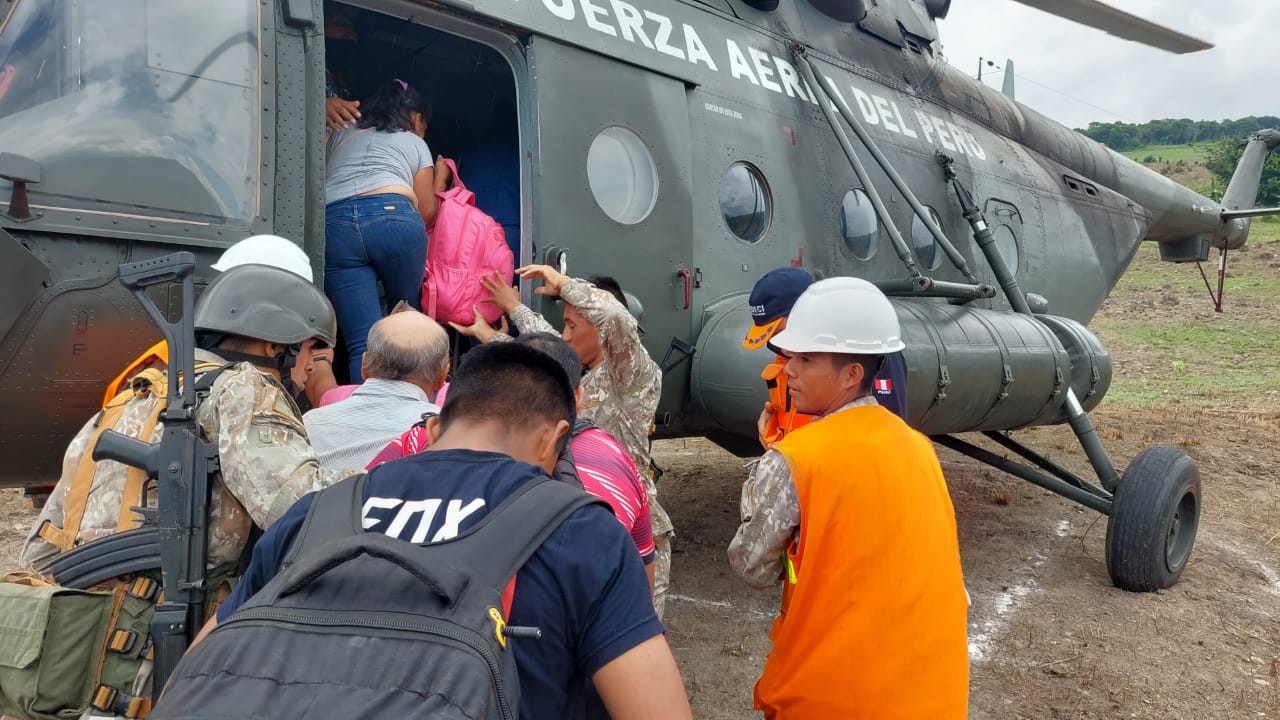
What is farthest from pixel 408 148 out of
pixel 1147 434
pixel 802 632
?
pixel 1147 434

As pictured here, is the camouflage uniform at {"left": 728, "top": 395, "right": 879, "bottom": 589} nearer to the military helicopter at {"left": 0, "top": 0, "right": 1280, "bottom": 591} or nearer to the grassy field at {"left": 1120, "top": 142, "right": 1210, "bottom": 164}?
the military helicopter at {"left": 0, "top": 0, "right": 1280, "bottom": 591}

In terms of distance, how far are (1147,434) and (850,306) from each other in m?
9.38

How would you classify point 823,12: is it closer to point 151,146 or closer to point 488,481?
point 151,146

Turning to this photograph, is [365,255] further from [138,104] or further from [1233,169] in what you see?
[1233,169]

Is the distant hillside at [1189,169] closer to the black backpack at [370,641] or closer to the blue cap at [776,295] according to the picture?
the blue cap at [776,295]

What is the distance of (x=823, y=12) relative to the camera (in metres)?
5.64

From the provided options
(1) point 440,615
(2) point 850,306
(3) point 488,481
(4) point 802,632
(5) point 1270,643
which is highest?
(2) point 850,306

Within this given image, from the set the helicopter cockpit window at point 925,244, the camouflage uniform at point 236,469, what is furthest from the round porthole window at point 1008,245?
the camouflage uniform at point 236,469

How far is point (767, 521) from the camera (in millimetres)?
2166

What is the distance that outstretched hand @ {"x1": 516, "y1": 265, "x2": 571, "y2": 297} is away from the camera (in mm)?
3291

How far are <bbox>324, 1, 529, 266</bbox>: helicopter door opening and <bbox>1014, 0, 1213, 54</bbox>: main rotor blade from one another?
4826 mm

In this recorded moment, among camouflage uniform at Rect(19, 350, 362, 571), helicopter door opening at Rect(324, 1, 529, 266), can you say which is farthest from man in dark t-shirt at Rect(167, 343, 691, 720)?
helicopter door opening at Rect(324, 1, 529, 266)

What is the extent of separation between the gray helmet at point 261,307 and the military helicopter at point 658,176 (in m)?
0.66

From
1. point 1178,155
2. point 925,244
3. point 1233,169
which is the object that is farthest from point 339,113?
point 1178,155
